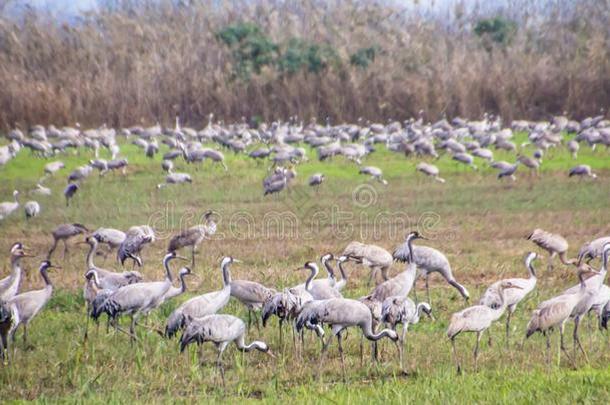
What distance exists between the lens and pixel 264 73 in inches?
1038

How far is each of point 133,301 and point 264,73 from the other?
18.9 m

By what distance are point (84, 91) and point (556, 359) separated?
Result: 58.8 feet

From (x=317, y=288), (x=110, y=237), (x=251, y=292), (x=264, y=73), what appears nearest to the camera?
(x=251, y=292)

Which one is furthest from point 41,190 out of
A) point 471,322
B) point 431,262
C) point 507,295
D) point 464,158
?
point 471,322

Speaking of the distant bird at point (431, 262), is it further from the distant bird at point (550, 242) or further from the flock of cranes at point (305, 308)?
the distant bird at point (550, 242)

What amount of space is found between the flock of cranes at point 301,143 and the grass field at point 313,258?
23 cm

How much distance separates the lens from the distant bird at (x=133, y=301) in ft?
25.3

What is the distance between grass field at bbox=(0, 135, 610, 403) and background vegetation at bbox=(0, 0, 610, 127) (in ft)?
8.22

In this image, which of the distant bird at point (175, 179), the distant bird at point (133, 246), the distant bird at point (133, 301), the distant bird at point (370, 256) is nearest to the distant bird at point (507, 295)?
the distant bird at point (370, 256)

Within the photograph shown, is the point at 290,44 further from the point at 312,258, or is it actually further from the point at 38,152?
the point at 312,258

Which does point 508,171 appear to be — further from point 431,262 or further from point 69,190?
point 431,262

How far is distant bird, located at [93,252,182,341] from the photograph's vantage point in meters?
7.71

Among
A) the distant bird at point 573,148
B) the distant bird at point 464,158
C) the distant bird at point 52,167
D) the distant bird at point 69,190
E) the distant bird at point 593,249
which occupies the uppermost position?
the distant bird at point 593,249

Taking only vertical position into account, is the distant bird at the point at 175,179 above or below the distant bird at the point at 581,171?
above
